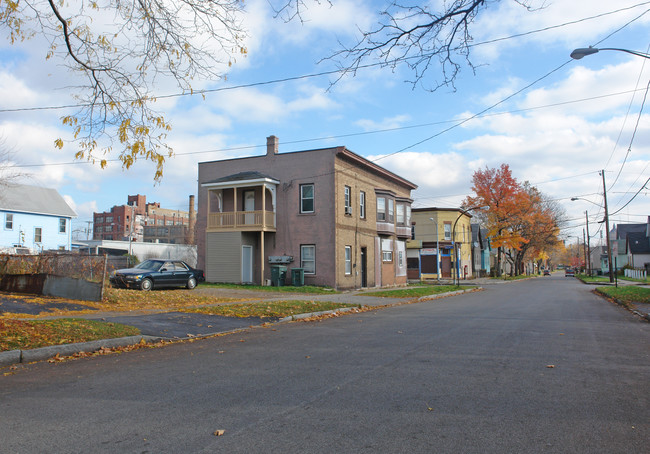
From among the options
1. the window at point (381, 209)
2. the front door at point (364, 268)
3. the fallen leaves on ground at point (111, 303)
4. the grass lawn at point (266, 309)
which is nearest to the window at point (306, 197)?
the front door at point (364, 268)

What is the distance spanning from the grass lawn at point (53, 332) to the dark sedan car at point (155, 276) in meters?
9.89

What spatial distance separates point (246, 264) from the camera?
28047 millimetres

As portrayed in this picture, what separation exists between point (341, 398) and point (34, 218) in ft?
148

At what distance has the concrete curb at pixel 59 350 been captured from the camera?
7.10 m

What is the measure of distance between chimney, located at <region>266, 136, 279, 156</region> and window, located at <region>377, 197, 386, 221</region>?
26.8 feet

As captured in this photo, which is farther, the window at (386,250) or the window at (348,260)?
the window at (386,250)

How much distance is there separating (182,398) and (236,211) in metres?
23.1

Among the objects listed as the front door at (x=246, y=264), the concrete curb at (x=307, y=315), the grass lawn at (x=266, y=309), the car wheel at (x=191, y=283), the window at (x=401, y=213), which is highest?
the window at (x=401, y=213)

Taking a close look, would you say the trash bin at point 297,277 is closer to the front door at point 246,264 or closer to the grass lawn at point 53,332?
the front door at point 246,264

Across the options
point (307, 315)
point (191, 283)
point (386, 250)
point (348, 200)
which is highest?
point (348, 200)

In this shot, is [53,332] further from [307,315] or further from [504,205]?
[504,205]

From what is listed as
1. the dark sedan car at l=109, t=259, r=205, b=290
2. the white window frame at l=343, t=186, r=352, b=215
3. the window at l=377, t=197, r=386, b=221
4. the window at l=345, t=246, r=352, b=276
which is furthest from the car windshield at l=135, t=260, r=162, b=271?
the window at l=377, t=197, r=386, b=221

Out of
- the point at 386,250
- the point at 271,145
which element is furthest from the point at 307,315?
the point at 386,250

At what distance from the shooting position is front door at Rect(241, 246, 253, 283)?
90.8 feet
